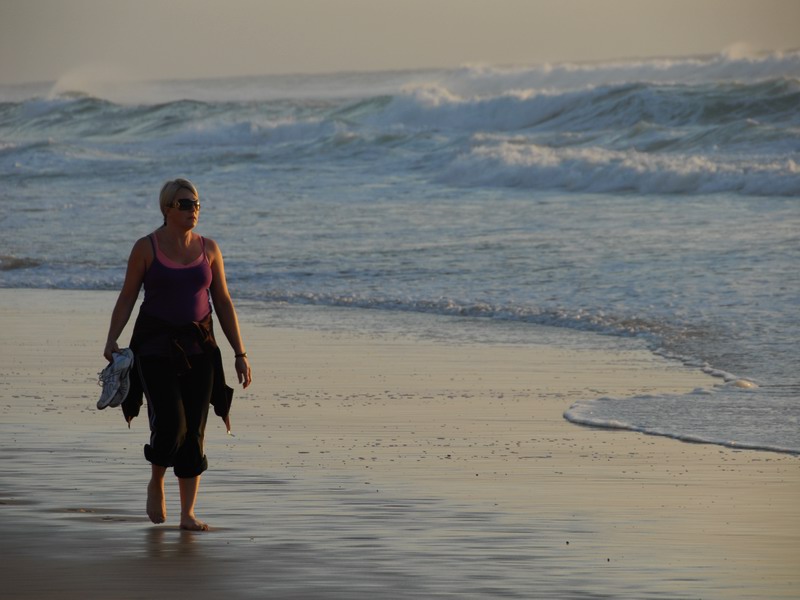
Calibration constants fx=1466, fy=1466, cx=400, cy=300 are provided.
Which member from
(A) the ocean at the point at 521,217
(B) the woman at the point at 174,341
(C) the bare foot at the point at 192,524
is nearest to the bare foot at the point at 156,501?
(B) the woman at the point at 174,341

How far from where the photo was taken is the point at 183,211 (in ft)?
18.6

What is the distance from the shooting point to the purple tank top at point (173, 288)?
5.68 metres

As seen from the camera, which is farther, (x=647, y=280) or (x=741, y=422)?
(x=647, y=280)

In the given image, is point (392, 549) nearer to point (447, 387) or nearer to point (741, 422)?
point (741, 422)

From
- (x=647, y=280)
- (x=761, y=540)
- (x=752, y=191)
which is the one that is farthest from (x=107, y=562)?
(x=752, y=191)

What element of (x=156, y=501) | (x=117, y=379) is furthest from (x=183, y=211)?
(x=156, y=501)

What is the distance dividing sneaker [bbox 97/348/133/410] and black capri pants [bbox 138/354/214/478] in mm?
56

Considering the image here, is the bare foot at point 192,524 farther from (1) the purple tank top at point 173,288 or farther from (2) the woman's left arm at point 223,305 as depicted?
(1) the purple tank top at point 173,288

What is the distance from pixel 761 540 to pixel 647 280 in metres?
9.52

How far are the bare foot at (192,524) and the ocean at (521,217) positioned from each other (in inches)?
123

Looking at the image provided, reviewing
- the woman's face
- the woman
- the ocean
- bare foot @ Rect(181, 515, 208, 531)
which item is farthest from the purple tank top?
the ocean

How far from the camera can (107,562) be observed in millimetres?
5109

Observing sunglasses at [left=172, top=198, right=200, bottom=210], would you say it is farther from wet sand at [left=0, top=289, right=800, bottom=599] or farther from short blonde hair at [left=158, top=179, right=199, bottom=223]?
wet sand at [left=0, top=289, right=800, bottom=599]

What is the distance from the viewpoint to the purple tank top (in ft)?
18.6
